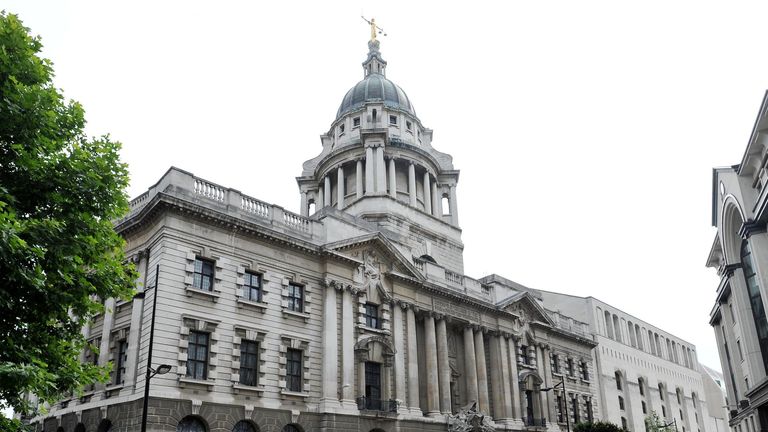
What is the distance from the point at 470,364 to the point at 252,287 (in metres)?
17.3

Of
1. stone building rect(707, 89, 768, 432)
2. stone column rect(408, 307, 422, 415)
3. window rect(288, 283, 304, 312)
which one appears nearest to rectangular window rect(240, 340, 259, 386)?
window rect(288, 283, 304, 312)

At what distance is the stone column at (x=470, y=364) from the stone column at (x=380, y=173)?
1324 cm

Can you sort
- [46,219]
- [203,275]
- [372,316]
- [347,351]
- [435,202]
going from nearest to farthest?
1. [46,219]
2. [203,275]
3. [347,351]
4. [372,316]
5. [435,202]

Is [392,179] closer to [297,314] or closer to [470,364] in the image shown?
[470,364]

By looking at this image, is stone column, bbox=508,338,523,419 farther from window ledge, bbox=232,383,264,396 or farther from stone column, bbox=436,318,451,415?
window ledge, bbox=232,383,264,396

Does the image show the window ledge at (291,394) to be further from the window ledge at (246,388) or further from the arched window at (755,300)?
the arched window at (755,300)

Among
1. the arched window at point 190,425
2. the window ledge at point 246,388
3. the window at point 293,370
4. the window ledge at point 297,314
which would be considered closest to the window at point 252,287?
the window ledge at point 297,314

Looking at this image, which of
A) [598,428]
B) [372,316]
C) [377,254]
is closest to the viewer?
[372,316]

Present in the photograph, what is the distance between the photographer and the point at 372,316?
36.4 m

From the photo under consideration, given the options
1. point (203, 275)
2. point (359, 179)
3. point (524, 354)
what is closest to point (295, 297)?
point (203, 275)

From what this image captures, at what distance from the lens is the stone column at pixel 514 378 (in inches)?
1714

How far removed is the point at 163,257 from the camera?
27.8m

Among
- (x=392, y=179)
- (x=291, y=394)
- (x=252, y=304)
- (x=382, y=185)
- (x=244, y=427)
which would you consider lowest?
(x=244, y=427)

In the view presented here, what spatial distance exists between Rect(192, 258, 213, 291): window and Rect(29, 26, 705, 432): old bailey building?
6 centimetres
